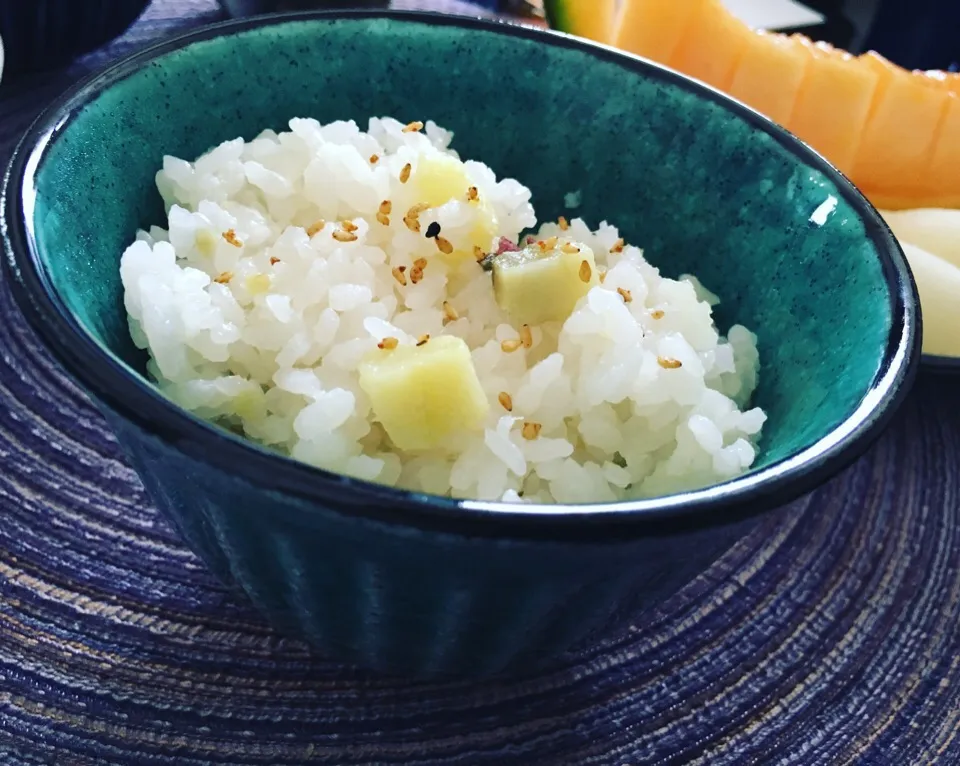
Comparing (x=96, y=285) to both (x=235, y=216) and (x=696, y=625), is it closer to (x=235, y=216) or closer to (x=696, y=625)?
(x=235, y=216)

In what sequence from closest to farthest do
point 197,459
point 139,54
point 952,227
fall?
point 197,459
point 139,54
point 952,227

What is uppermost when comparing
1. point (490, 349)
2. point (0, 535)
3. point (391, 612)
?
point (490, 349)

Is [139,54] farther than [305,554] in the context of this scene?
Yes

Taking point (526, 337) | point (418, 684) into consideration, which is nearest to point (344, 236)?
point (526, 337)

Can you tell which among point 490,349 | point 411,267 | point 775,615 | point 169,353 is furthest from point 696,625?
point 169,353

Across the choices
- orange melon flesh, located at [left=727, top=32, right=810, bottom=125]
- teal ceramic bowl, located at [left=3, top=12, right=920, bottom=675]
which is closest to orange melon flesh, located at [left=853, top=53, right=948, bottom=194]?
orange melon flesh, located at [left=727, top=32, right=810, bottom=125]

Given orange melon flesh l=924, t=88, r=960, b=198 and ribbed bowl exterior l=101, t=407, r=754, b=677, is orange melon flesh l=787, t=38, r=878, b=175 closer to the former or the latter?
orange melon flesh l=924, t=88, r=960, b=198
